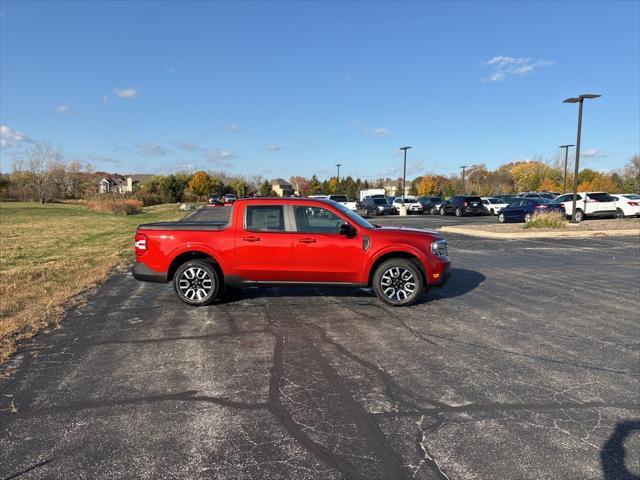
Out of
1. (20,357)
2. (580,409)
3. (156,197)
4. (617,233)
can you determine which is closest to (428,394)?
(580,409)

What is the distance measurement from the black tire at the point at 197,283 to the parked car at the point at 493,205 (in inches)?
1373

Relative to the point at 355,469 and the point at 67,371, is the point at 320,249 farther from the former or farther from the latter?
the point at 355,469

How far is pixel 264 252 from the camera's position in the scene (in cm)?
684

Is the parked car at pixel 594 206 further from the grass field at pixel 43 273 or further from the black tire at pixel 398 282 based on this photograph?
the grass field at pixel 43 273

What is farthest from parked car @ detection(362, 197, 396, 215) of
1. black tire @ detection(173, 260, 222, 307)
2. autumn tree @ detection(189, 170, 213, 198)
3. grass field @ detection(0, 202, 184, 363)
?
autumn tree @ detection(189, 170, 213, 198)

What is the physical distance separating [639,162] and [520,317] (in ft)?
279

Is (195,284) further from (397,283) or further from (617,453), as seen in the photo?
(617,453)

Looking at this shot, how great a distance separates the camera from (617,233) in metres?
19.4

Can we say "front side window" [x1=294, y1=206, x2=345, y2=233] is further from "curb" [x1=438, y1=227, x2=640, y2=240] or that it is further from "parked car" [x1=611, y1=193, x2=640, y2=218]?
"parked car" [x1=611, y1=193, x2=640, y2=218]

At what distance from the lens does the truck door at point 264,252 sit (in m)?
6.83

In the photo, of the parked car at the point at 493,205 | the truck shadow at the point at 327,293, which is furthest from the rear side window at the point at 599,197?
the truck shadow at the point at 327,293

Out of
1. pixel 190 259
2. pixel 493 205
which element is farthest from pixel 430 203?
pixel 190 259

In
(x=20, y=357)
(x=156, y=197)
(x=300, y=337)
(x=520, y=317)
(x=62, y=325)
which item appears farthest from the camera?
(x=156, y=197)

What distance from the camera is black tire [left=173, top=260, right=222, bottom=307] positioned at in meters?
6.92
